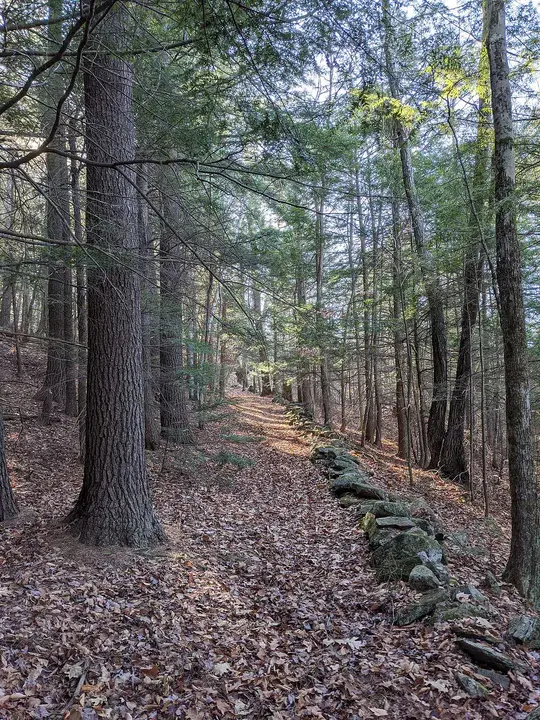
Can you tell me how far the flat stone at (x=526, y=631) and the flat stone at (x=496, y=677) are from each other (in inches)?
20.8

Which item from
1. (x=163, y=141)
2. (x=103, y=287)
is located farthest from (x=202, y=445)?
(x=163, y=141)

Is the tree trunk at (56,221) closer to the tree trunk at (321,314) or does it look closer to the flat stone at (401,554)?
the flat stone at (401,554)

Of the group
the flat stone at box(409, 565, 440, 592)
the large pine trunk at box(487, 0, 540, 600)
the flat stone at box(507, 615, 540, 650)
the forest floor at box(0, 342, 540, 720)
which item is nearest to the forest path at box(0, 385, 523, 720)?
the forest floor at box(0, 342, 540, 720)

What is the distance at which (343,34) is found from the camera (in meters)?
3.30

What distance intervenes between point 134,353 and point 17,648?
9.53 ft

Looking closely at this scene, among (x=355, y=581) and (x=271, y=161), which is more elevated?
(x=271, y=161)

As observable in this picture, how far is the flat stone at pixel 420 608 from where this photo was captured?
3.87 meters

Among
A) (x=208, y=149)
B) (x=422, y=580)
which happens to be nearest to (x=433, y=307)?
(x=422, y=580)

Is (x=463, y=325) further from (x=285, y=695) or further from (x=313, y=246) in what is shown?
(x=285, y=695)

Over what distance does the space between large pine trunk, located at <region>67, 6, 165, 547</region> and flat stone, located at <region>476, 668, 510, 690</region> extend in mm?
3417

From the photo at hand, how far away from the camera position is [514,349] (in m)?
5.03

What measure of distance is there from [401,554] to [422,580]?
51 centimetres

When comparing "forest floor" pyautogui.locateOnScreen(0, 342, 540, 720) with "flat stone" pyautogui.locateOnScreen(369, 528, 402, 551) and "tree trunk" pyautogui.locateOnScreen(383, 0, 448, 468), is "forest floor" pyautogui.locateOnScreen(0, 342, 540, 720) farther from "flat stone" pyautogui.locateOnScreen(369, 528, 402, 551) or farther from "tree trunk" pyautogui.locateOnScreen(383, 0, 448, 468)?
"tree trunk" pyautogui.locateOnScreen(383, 0, 448, 468)

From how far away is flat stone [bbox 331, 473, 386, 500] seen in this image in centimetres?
726
